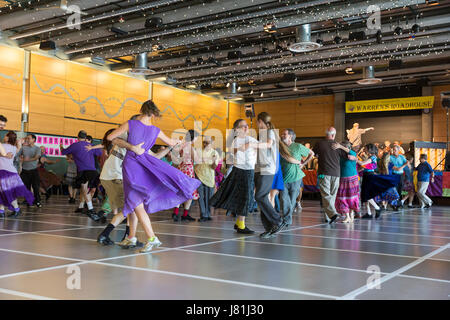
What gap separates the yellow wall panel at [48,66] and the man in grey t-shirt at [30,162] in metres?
6.22

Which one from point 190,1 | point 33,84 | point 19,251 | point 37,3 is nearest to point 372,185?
point 190,1

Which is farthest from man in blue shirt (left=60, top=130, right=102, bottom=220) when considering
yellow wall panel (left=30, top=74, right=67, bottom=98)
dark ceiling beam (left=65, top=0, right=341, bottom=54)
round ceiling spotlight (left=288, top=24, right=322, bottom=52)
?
yellow wall panel (left=30, top=74, right=67, bottom=98)

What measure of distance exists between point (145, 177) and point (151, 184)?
0.09m

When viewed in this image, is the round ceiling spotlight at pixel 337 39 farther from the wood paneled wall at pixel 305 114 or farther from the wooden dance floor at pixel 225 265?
the wood paneled wall at pixel 305 114

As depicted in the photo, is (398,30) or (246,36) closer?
(398,30)

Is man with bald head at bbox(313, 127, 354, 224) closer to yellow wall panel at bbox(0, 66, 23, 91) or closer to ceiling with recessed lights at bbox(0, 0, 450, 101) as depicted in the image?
ceiling with recessed lights at bbox(0, 0, 450, 101)

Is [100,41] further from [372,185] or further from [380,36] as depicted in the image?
[372,185]

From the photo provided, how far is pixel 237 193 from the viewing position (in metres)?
5.46

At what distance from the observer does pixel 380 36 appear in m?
11.1

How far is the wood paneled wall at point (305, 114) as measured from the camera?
19.5 m

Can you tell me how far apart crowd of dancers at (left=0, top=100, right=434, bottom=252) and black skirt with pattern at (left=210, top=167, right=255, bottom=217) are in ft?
0.04

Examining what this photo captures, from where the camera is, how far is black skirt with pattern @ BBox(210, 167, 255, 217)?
213 inches

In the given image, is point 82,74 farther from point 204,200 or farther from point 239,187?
point 239,187

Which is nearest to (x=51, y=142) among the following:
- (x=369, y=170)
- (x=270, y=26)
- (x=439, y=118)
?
(x=270, y=26)
